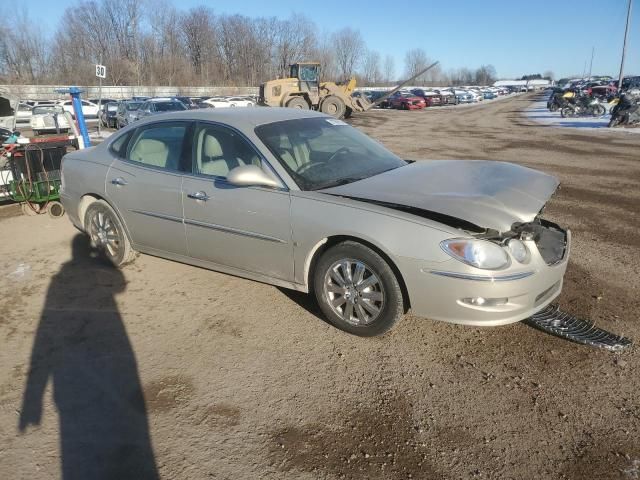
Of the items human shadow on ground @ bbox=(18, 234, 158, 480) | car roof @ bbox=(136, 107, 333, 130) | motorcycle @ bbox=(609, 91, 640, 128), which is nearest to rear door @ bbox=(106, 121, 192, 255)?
car roof @ bbox=(136, 107, 333, 130)

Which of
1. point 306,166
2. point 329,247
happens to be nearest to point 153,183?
point 306,166

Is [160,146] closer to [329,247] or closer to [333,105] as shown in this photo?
[329,247]

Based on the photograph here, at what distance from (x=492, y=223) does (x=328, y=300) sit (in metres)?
1.27

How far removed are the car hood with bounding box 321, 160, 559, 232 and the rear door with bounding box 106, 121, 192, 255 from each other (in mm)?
1463

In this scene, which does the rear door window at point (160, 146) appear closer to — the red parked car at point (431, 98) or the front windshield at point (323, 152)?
the front windshield at point (323, 152)

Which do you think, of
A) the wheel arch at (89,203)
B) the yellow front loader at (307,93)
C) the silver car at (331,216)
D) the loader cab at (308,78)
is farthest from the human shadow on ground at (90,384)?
the loader cab at (308,78)

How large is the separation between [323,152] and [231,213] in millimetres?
970

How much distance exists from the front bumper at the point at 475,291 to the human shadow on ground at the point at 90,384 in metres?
1.82

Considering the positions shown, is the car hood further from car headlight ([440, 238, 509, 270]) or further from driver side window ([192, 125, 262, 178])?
driver side window ([192, 125, 262, 178])

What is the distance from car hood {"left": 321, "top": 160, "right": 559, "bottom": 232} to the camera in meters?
3.13

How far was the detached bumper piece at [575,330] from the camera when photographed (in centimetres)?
329

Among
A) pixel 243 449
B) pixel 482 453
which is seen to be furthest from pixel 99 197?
pixel 482 453

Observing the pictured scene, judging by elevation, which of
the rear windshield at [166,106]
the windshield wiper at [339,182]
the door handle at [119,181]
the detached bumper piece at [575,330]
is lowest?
the detached bumper piece at [575,330]

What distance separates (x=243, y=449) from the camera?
2.50 m
